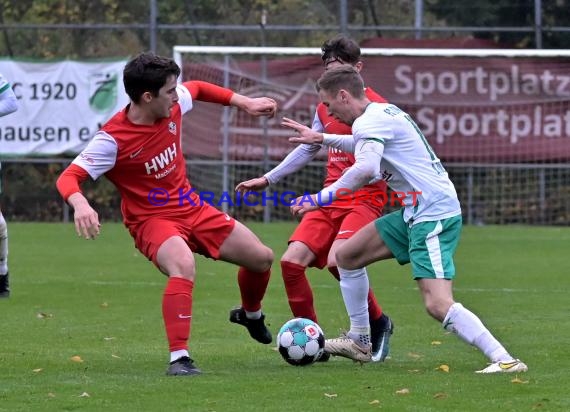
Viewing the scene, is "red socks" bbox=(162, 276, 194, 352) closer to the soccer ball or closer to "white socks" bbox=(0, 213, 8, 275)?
the soccer ball

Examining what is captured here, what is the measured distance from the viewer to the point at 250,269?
805 cm

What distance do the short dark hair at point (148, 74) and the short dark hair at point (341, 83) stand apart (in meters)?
0.89

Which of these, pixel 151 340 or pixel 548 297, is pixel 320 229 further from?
pixel 548 297

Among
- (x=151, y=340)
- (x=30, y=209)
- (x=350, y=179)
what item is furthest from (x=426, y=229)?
(x=30, y=209)

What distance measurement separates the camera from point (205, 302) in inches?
453

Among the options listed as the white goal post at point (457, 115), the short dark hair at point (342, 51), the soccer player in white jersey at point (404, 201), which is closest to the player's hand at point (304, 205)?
the soccer player in white jersey at point (404, 201)

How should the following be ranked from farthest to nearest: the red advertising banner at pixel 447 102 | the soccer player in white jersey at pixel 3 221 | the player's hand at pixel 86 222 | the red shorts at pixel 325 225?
the red advertising banner at pixel 447 102
the soccer player in white jersey at pixel 3 221
the red shorts at pixel 325 225
the player's hand at pixel 86 222

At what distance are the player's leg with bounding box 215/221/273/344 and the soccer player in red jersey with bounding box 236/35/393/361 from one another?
24 cm

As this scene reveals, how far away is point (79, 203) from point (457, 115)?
43.9ft

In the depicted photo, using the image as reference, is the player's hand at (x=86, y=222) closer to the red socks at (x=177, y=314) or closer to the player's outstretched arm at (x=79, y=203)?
the player's outstretched arm at (x=79, y=203)

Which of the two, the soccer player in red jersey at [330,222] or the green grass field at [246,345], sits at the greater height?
the soccer player in red jersey at [330,222]

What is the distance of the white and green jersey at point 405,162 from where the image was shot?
23.8 feet

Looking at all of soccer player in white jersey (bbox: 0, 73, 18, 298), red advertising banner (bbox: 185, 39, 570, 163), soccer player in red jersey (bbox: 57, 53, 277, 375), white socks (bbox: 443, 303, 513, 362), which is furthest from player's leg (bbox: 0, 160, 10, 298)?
red advertising banner (bbox: 185, 39, 570, 163)

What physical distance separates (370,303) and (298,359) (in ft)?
2.64
